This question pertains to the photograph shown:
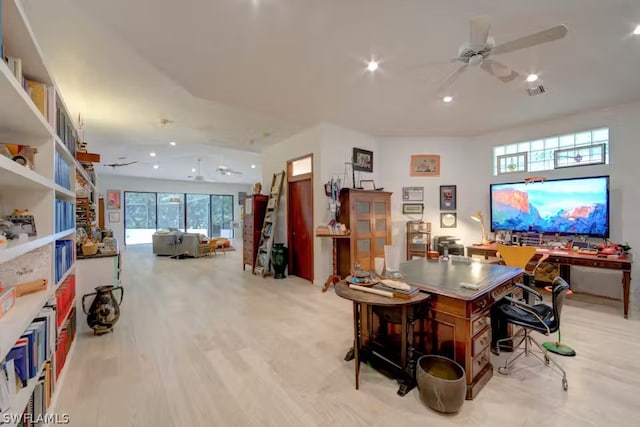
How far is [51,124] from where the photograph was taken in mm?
1973

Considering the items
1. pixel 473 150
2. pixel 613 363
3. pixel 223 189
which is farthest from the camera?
pixel 223 189

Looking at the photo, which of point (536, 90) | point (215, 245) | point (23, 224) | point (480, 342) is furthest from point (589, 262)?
point (215, 245)

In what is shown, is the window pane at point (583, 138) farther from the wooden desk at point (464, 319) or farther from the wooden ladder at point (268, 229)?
the wooden ladder at point (268, 229)

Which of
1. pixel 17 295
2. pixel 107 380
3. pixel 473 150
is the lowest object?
pixel 107 380

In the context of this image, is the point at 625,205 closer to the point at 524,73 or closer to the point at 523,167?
the point at 523,167

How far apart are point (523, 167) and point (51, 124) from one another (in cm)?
650

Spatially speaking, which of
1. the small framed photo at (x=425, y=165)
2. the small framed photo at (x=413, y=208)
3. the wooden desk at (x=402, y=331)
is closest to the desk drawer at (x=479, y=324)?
the wooden desk at (x=402, y=331)

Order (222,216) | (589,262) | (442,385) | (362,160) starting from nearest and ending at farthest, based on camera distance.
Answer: (442,385) → (589,262) → (362,160) → (222,216)

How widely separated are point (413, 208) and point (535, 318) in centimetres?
367

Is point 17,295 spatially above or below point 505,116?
below

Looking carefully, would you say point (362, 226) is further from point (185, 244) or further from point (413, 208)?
point (185, 244)

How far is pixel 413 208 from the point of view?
576 centimetres

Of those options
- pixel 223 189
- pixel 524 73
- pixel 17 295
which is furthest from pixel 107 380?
pixel 223 189

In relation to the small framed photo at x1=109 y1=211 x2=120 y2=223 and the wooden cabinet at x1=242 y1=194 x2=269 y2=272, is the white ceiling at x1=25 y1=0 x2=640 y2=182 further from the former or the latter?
the small framed photo at x1=109 y1=211 x2=120 y2=223
